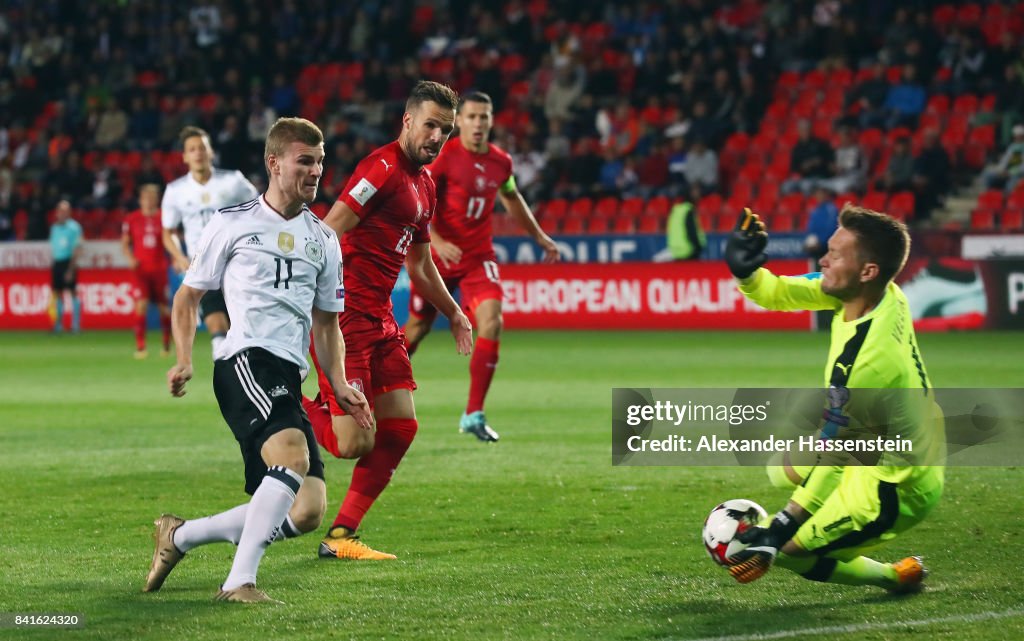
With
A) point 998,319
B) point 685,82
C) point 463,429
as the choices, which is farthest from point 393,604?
point 685,82

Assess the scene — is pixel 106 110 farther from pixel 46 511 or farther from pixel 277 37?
pixel 46 511

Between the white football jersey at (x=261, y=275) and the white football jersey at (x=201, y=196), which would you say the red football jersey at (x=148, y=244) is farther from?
the white football jersey at (x=261, y=275)

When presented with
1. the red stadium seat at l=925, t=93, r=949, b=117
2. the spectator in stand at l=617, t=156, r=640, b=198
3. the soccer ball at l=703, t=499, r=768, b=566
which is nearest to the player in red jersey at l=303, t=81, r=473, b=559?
the soccer ball at l=703, t=499, r=768, b=566

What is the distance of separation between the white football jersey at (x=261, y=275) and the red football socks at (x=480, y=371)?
5059 mm

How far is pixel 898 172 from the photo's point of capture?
22859 mm

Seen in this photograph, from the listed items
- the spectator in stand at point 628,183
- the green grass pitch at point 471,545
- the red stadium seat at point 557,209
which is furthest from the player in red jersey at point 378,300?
the spectator in stand at point 628,183

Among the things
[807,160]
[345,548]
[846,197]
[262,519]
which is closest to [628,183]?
[807,160]

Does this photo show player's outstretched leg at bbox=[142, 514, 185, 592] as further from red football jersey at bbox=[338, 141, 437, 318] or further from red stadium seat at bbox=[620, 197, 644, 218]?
red stadium seat at bbox=[620, 197, 644, 218]

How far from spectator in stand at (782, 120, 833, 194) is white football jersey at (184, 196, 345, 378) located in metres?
18.8

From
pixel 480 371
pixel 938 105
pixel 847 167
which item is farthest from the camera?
pixel 938 105

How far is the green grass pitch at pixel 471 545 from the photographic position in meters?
5.26

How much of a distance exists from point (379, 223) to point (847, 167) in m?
17.3

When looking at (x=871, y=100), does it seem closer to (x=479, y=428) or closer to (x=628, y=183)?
(x=628, y=183)

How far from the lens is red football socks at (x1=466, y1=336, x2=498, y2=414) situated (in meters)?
11.0
